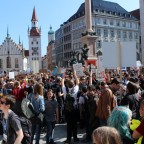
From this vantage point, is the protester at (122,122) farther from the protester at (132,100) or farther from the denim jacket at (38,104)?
the denim jacket at (38,104)

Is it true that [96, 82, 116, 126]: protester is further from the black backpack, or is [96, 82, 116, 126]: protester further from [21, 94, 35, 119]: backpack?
→ the black backpack

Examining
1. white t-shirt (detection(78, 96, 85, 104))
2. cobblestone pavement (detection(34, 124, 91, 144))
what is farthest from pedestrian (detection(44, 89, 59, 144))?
white t-shirt (detection(78, 96, 85, 104))

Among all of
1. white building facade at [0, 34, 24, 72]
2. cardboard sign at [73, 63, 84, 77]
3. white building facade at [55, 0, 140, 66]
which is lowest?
cardboard sign at [73, 63, 84, 77]

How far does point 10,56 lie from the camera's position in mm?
105750

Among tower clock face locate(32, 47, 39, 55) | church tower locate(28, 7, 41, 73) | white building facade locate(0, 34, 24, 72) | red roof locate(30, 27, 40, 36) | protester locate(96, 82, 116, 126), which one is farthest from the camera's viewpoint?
red roof locate(30, 27, 40, 36)

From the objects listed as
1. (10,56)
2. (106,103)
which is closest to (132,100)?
(106,103)

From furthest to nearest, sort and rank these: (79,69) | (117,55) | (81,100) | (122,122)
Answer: (79,69) → (81,100) → (117,55) → (122,122)

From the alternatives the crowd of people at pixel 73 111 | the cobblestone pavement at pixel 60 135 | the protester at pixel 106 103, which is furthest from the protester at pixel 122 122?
the cobblestone pavement at pixel 60 135

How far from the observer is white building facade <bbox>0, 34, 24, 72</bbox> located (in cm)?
10538

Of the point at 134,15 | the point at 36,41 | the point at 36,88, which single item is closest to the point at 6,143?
the point at 36,88

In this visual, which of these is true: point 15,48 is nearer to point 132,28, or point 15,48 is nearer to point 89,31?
point 132,28

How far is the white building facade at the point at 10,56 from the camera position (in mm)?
105375

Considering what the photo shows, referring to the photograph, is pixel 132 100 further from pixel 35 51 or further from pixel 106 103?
pixel 35 51

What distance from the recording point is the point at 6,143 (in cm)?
481
